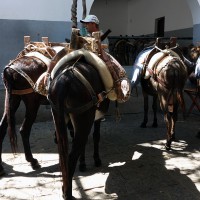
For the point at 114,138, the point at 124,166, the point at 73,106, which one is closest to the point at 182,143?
the point at 114,138

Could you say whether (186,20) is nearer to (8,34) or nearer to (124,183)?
(8,34)

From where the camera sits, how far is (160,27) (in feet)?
40.8

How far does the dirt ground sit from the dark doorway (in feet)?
23.1

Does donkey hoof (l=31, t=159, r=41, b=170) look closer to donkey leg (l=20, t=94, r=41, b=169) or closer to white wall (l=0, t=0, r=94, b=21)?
donkey leg (l=20, t=94, r=41, b=169)

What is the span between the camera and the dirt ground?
343 centimetres

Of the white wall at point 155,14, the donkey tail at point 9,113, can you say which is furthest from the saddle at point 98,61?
the white wall at point 155,14

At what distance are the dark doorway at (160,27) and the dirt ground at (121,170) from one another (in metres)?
7.03

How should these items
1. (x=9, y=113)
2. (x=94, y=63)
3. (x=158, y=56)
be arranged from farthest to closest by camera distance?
1. (x=158, y=56)
2. (x=9, y=113)
3. (x=94, y=63)

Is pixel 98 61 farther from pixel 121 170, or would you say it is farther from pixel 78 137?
pixel 121 170

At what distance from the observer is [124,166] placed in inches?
166

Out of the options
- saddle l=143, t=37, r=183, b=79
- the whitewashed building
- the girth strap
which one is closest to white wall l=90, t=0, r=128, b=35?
the whitewashed building

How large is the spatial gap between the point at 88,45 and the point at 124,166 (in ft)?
5.82

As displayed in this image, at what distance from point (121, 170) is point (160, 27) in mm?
9495

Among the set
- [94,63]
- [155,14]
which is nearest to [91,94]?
[94,63]
